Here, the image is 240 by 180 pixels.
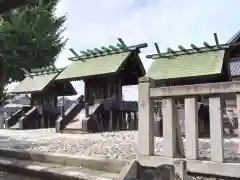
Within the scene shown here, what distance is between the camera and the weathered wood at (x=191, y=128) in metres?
3.89

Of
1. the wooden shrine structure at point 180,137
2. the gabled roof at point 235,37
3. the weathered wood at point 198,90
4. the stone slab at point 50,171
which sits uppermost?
the gabled roof at point 235,37

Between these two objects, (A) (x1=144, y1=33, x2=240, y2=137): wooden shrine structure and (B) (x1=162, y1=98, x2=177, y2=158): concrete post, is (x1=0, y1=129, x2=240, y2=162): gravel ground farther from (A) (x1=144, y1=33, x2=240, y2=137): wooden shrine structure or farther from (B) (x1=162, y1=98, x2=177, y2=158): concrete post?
(A) (x1=144, y1=33, x2=240, y2=137): wooden shrine structure

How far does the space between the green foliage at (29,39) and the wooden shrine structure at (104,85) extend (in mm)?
3654

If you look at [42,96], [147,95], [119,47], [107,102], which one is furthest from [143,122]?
[42,96]

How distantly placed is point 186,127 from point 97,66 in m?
11.1

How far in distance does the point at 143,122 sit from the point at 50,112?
14038 mm

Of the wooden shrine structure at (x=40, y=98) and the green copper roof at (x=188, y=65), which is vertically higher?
the green copper roof at (x=188, y=65)

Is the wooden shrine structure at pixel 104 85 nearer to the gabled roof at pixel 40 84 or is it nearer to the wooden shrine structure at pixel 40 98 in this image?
the wooden shrine structure at pixel 40 98

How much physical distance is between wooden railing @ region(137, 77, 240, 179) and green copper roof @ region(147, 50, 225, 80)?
8.82 meters


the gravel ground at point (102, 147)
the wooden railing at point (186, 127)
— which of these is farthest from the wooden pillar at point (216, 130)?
the gravel ground at point (102, 147)

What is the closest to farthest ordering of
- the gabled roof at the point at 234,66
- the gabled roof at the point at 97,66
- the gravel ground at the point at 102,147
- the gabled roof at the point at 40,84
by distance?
the gravel ground at the point at 102,147 < the gabled roof at the point at 97,66 < the gabled roof at the point at 234,66 < the gabled roof at the point at 40,84

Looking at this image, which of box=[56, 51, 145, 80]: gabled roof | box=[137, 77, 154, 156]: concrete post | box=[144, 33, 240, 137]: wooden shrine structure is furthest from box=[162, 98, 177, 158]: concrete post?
box=[56, 51, 145, 80]: gabled roof

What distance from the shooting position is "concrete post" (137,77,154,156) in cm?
428

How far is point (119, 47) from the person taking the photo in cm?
1517
